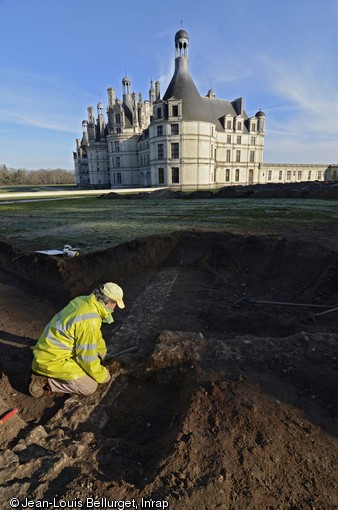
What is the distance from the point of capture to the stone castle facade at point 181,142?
49.7 metres

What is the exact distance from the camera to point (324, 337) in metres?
4.95

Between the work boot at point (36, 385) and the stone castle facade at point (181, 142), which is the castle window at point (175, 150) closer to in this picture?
the stone castle facade at point (181, 142)

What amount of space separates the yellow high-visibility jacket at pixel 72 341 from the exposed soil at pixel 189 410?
0.48m

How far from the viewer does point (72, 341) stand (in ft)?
13.7

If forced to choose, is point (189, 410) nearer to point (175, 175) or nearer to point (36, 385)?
point (36, 385)

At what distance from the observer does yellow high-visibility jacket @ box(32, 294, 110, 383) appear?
160 inches

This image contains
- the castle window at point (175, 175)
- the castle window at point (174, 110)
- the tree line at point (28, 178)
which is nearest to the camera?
the castle window at point (174, 110)

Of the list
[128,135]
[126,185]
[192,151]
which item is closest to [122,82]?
[128,135]

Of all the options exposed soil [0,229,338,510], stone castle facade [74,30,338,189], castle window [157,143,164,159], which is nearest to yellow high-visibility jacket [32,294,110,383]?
exposed soil [0,229,338,510]

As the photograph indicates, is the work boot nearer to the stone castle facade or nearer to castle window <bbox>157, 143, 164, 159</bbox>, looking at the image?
the stone castle facade

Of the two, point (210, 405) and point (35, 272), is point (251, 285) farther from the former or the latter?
point (35, 272)

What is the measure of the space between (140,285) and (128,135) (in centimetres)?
6031

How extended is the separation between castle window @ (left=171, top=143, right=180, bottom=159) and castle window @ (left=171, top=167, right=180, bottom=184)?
2.07 meters

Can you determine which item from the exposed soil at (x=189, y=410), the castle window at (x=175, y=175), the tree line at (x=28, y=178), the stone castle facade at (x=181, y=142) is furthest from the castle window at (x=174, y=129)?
the tree line at (x=28, y=178)
